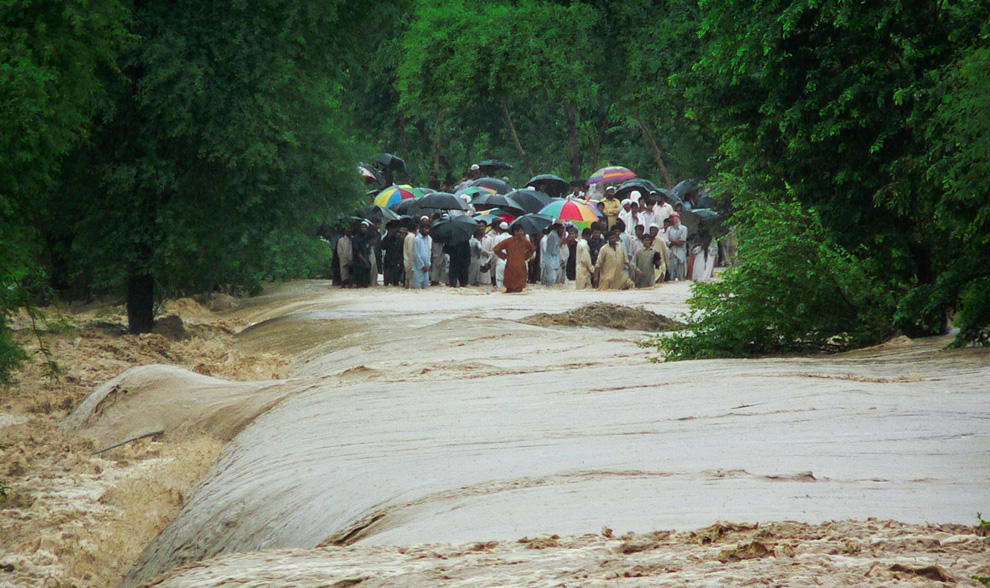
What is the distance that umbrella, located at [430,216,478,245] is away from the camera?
2697cm

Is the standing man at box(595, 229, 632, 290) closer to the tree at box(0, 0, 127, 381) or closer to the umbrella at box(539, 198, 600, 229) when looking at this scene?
the umbrella at box(539, 198, 600, 229)

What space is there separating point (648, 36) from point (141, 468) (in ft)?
60.9

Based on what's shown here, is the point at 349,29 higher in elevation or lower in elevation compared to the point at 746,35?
higher

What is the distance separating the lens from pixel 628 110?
3011cm

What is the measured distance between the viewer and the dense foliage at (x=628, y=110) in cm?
1016

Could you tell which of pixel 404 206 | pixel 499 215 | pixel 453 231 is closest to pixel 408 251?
pixel 453 231

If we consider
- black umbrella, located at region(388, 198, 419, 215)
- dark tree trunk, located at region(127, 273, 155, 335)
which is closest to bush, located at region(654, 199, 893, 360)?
dark tree trunk, located at region(127, 273, 155, 335)

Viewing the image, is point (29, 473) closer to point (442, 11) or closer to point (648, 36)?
point (648, 36)

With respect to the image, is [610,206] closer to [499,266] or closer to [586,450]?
[499,266]

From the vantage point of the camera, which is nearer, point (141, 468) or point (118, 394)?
point (141, 468)

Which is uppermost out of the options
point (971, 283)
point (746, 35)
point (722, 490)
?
point (746, 35)

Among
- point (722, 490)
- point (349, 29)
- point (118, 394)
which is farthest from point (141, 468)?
point (349, 29)

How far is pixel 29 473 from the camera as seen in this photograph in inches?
381

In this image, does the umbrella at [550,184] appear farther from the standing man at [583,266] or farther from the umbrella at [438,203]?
the standing man at [583,266]
